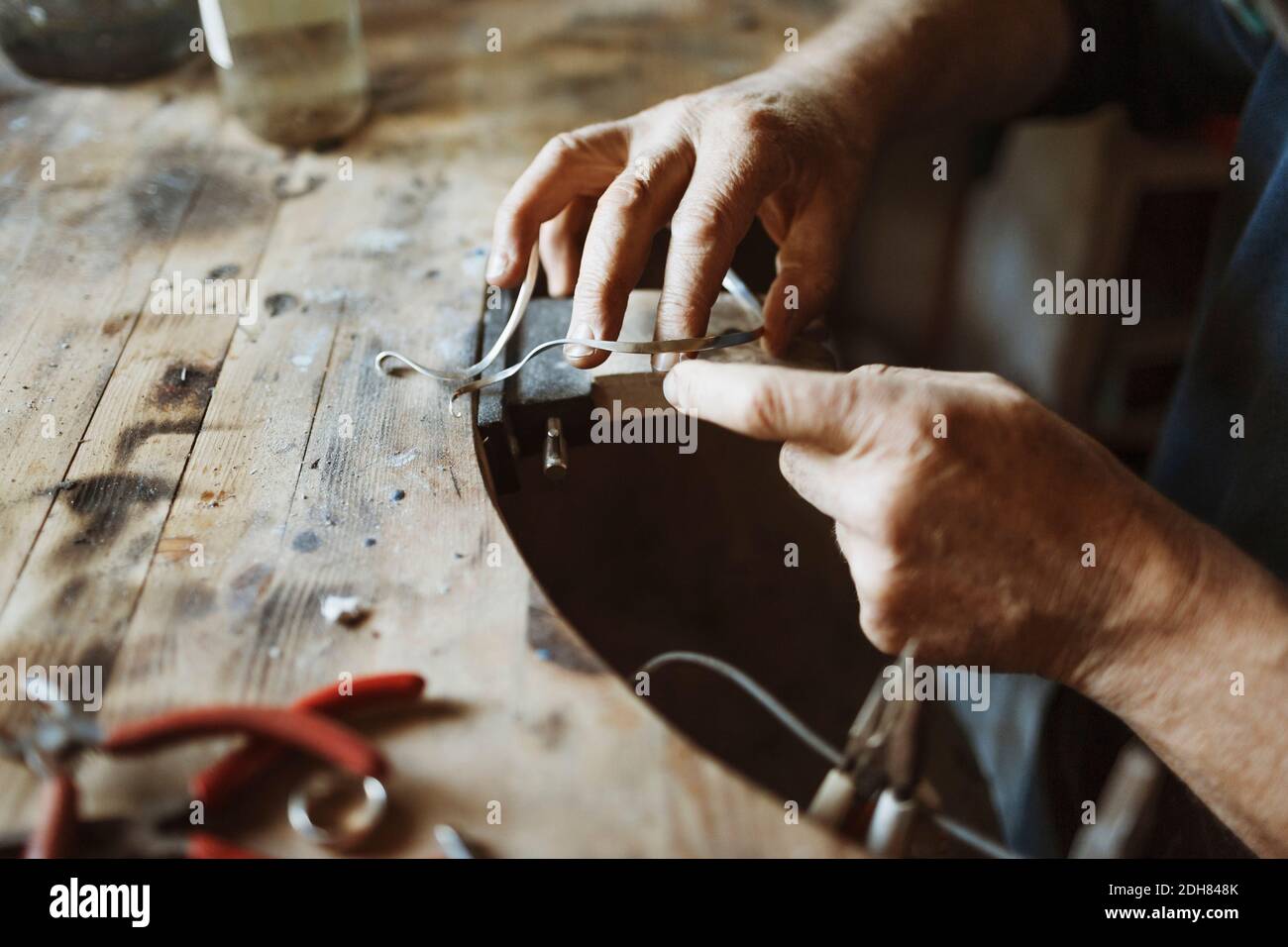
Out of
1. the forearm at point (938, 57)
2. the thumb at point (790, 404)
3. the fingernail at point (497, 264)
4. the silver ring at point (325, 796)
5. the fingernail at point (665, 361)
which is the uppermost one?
the forearm at point (938, 57)

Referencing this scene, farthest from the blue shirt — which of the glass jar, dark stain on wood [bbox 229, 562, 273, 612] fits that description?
the glass jar

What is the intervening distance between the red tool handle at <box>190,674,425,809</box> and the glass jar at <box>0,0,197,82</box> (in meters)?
0.88

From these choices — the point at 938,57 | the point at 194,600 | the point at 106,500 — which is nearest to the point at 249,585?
the point at 194,600

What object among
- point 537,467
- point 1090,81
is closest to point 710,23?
point 1090,81

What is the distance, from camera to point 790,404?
540 mm

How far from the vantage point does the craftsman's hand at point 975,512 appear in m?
0.54

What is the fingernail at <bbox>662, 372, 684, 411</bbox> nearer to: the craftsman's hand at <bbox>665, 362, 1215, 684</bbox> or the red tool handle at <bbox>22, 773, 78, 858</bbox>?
the craftsman's hand at <bbox>665, 362, 1215, 684</bbox>

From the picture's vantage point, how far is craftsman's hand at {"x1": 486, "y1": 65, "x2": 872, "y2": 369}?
0.66 m

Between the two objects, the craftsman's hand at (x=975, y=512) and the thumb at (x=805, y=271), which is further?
the thumb at (x=805, y=271)

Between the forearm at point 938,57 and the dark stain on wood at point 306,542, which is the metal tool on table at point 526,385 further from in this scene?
the forearm at point 938,57

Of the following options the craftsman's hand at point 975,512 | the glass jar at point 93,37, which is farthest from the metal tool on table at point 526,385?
the glass jar at point 93,37

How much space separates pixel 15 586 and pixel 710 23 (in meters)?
1.00
